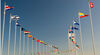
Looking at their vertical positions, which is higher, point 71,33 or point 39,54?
point 71,33

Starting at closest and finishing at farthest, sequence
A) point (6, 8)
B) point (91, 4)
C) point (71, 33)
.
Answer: point (91, 4) → point (6, 8) → point (71, 33)

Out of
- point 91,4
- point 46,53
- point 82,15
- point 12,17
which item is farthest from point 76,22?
point 46,53

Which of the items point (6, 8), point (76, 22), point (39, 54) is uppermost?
point (6, 8)

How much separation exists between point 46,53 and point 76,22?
60.0 m

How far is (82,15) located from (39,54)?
6523cm

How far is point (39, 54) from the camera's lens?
91875 mm

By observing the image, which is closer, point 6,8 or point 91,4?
point 91,4

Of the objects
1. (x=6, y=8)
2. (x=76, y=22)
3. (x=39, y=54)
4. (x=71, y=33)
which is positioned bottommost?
(x=39, y=54)

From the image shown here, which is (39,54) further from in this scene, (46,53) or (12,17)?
(12,17)

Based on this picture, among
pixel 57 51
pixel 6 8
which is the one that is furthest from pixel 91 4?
pixel 57 51

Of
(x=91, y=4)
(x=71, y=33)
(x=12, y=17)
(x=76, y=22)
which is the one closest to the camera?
(x=91, y=4)

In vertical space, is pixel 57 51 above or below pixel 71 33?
below

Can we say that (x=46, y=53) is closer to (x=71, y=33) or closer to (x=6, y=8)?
(x=71, y=33)

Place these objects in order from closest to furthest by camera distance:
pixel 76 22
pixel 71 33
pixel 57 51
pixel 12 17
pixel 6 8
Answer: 1. pixel 6 8
2. pixel 12 17
3. pixel 76 22
4. pixel 71 33
5. pixel 57 51
